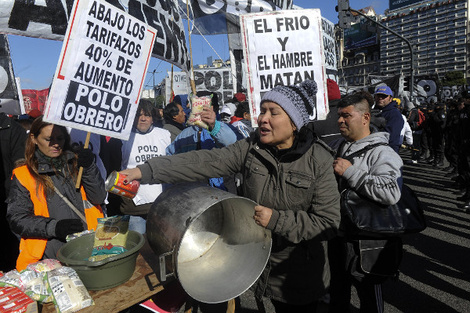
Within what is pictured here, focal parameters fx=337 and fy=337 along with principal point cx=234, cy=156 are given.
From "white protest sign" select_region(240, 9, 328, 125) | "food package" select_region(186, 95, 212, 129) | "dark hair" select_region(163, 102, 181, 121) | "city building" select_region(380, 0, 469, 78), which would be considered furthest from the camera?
"city building" select_region(380, 0, 469, 78)

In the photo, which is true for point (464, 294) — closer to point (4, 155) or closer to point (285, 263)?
point (285, 263)

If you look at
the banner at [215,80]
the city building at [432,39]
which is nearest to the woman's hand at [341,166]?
the banner at [215,80]

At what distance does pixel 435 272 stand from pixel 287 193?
11.1 ft

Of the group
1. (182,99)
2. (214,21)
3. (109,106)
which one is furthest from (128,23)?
(214,21)

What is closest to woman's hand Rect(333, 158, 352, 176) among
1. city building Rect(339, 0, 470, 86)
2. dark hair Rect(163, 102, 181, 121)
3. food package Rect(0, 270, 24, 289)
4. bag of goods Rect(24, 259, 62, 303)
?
bag of goods Rect(24, 259, 62, 303)

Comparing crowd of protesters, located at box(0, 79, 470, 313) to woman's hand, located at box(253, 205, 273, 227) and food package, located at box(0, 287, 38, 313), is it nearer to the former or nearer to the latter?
woman's hand, located at box(253, 205, 273, 227)

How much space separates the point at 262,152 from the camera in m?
2.06

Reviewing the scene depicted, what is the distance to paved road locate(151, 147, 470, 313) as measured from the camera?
11.6 ft

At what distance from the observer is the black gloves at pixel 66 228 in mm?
2193

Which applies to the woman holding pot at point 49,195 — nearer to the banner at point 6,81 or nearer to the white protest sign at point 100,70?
the white protest sign at point 100,70

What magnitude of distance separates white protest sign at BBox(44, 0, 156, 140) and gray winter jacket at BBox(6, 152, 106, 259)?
38 centimetres

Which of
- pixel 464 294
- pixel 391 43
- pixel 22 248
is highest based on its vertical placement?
pixel 391 43

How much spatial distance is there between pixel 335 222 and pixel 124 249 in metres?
1.26

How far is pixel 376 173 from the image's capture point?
7.84 ft
